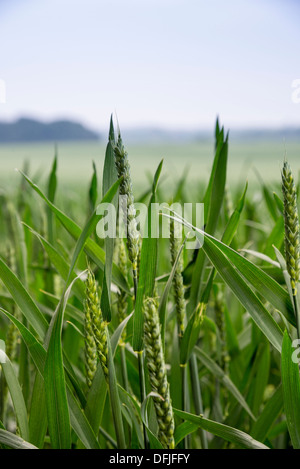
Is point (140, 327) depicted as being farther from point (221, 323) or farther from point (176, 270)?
point (221, 323)

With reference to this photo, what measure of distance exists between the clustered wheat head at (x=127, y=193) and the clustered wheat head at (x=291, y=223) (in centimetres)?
14

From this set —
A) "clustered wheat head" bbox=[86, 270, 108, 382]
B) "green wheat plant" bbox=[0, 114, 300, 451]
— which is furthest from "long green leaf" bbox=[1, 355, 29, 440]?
"clustered wheat head" bbox=[86, 270, 108, 382]

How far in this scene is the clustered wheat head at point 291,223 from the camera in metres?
0.39

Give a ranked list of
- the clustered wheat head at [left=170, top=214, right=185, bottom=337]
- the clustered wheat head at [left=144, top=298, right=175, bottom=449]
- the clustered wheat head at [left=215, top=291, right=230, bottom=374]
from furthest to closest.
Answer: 1. the clustered wheat head at [left=215, top=291, right=230, bottom=374]
2. the clustered wheat head at [left=170, top=214, right=185, bottom=337]
3. the clustered wheat head at [left=144, top=298, right=175, bottom=449]

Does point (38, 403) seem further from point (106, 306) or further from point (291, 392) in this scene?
point (291, 392)

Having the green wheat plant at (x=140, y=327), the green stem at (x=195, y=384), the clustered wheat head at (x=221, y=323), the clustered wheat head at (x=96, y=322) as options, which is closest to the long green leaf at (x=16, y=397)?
the green wheat plant at (x=140, y=327)

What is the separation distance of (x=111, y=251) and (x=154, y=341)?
0.10m

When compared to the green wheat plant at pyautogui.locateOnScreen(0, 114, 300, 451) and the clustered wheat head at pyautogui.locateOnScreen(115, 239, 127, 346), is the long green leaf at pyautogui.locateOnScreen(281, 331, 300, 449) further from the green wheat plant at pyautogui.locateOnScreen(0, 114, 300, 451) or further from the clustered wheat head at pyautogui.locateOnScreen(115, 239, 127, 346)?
the clustered wheat head at pyautogui.locateOnScreen(115, 239, 127, 346)

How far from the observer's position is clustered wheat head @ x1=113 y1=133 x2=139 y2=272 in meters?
0.38

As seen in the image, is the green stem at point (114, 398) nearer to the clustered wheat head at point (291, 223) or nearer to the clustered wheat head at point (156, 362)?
the clustered wheat head at point (156, 362)

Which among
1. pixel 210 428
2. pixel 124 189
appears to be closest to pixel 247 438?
pixel 210 428

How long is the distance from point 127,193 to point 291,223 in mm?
155

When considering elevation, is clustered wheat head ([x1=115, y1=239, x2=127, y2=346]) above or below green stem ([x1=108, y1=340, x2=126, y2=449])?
above

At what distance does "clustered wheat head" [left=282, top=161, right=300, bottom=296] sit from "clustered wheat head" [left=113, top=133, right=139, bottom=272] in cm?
14
